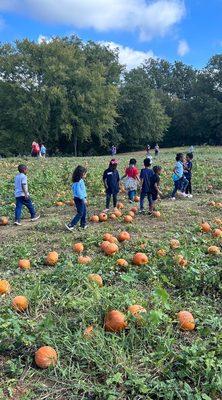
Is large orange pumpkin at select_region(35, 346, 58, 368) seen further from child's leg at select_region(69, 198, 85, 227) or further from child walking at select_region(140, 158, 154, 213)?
child walking at select_region(140, 158, 154, 213)

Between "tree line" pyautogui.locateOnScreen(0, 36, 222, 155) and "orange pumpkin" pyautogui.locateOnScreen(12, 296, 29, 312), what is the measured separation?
43648 millimetres

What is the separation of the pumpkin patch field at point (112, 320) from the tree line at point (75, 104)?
4154cm

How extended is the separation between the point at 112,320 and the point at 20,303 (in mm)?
1073

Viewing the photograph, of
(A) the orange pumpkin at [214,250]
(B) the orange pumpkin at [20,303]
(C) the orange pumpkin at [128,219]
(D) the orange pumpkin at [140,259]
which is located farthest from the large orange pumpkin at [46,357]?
(C) the orange pumpkin at [128,219]

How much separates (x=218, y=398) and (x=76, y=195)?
6.45m

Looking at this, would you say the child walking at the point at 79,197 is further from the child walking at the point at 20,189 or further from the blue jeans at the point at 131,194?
the blue jeans at the point at 131,194

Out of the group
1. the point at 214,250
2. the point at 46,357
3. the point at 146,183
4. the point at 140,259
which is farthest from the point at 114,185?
the point at 46,357

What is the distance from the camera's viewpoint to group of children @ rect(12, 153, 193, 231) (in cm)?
955

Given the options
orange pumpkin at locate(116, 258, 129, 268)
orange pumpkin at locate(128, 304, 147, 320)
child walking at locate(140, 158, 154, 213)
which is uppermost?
child walking at locate(140, 158, 154, 213)

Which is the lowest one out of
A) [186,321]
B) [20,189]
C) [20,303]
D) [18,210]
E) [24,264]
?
[186,321]

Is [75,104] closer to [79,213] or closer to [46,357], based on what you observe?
[79,213]

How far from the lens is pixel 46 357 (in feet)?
12.6

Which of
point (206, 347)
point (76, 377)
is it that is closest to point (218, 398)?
point (206, 347)

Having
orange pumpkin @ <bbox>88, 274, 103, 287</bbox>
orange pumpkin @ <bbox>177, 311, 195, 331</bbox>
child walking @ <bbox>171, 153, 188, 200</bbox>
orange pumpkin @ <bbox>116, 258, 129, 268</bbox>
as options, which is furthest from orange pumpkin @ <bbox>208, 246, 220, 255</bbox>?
child walking @ <bbox>171, 153, 188, 200</bbox>
